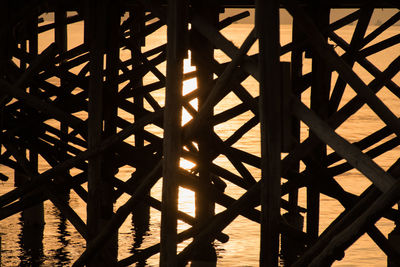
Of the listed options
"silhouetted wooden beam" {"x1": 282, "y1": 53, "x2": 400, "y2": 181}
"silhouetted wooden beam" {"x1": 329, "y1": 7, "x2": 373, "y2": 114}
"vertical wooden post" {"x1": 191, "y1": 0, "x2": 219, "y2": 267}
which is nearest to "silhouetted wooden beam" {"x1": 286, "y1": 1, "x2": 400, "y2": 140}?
"silhouetted wooden beam" {"x1": 282, "y1": 53, "x2": 400, "y2": 181}

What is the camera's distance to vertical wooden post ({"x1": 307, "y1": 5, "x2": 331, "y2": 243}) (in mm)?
9266

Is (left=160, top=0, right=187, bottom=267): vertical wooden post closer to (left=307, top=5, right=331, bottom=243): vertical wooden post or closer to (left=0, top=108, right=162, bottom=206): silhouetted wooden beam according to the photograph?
(left=0, top=108, right=162, bottom=206): silhouetted wooden beam

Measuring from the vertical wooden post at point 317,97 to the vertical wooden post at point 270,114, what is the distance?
205cm

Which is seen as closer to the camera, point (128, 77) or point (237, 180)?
point (237, 180)

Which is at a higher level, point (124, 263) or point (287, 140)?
point (287, 140)

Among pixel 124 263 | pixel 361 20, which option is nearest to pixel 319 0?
pixel 361 20

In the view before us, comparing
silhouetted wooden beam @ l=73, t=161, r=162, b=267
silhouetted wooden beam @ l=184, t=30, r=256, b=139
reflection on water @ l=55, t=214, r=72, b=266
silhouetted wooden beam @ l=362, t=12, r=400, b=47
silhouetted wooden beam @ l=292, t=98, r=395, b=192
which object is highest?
silhouetted wooden beam @ l=362, t=12, r=400, b=47

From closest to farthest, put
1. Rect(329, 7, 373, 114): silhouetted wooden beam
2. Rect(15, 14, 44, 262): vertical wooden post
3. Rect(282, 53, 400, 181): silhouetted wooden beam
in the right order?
Rect(282, 53, 400, 181): silhouetted wooden beam → Rect(329, 7, 373, 114): silhouetted wooden beam → Rect(15, 14, 44, 262): vertical wooden post

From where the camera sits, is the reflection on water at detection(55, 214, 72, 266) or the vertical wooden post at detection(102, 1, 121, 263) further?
the reflection on water at detection(55, 214, 72, 266)

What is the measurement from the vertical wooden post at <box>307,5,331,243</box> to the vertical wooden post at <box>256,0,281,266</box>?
2051 mm

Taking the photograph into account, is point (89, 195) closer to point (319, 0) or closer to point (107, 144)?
point (107, 144)

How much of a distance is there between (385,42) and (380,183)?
518cm

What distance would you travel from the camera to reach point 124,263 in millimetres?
9273

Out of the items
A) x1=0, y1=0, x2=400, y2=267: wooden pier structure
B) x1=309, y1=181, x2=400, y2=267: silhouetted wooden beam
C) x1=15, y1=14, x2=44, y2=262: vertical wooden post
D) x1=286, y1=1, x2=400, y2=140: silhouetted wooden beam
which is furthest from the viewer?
x1=15, y1=14, x2=44, y2=262: vertical wooden post
